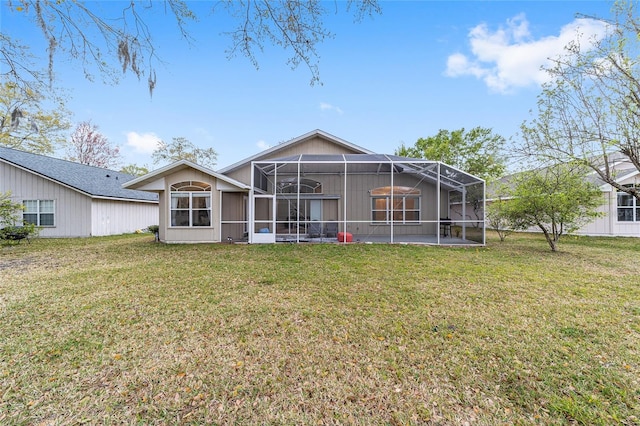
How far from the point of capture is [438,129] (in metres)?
23.1

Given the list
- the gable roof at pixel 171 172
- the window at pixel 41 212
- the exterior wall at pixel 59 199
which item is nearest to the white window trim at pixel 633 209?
the gable roof at pixel 171 172

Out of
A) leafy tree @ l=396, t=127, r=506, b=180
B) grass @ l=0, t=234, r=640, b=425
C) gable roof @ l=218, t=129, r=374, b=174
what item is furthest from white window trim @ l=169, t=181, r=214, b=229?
leafy tree @ l=396, t=127, r=506, b=180

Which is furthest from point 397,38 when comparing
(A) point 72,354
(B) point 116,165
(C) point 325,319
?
(B) point 116,165

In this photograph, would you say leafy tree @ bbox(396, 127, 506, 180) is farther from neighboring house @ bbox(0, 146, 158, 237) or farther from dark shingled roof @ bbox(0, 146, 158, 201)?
neighboring house @ bbox(0, 146, 158, 237)

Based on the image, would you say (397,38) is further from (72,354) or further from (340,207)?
(72,354)

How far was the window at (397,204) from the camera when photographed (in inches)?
→ 553

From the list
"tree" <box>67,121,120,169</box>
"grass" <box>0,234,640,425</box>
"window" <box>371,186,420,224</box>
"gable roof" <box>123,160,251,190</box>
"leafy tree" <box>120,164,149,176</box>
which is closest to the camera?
"grass" <box>0,234,640,425</box>

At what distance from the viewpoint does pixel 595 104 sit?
647 cm

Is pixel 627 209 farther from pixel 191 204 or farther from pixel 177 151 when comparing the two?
pixel 177 151

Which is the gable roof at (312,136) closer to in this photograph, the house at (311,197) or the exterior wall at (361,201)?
the house at (311,197)

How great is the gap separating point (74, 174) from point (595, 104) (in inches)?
895

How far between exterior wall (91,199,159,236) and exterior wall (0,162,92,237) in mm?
407

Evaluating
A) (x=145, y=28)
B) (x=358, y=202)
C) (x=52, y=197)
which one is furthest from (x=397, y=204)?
(x=52, y=197)

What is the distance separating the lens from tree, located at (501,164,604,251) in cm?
856
